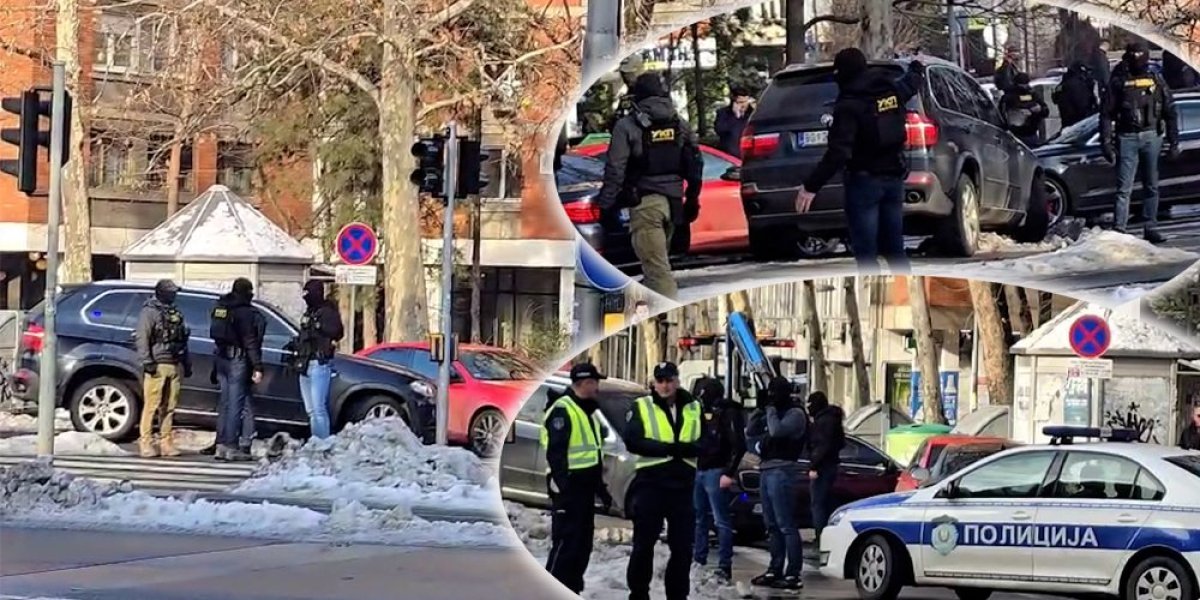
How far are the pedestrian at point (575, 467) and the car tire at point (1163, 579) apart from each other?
161 centimetres

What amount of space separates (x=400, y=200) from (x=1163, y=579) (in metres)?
24.5

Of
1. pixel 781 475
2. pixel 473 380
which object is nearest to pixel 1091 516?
pixel 781 475

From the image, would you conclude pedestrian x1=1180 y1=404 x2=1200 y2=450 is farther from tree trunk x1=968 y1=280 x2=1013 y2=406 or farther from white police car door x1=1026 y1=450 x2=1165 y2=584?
tree trunk x1=968 y1=280 x2=1013 y2=406

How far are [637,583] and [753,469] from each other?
54 centimetres

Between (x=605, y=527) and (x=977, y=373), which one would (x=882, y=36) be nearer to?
(x=977, y=373)

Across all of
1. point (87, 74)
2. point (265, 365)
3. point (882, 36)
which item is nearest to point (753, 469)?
point (882, 36)

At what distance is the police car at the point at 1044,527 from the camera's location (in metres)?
5.27

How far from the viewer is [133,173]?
41.8 metres

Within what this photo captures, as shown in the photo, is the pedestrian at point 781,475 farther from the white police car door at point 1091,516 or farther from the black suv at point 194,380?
the black suv at point 194,380

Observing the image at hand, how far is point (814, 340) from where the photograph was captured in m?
5.45

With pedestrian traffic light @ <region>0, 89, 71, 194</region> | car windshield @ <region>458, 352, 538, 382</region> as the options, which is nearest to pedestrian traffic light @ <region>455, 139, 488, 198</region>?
car windshield @ <region>458, 352, 538, 382</region>

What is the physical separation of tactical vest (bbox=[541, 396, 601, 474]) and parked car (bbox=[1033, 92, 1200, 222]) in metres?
1.60

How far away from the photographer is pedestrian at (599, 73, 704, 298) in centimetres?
527

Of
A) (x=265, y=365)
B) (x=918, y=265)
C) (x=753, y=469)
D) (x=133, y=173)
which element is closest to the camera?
(x=918, y=265)
